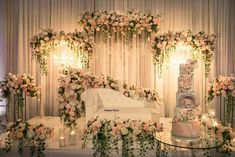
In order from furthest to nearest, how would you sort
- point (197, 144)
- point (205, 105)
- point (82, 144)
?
point (205, 105), point (82, 144), point (197, 144)

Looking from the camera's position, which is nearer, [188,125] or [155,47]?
[188,125]

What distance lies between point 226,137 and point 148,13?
401 centimetres

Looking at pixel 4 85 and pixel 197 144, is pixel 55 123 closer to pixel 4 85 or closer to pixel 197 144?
pixel 4 85

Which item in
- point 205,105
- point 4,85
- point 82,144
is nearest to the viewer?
point 82,144

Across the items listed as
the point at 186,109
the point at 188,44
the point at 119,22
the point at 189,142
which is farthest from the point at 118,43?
the point at 189,142

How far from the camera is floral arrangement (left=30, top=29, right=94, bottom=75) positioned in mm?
6988

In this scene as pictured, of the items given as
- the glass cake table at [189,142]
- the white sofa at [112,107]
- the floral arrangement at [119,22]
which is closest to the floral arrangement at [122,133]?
the glass cake table at [189,142]

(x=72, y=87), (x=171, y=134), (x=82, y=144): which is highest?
(x=72, y=87)

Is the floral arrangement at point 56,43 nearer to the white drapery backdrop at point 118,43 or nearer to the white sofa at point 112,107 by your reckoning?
the white drapery backdrop at point 118,43

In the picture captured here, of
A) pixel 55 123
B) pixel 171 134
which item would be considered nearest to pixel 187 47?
pixel 55 123

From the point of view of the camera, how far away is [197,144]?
3449 millimetres

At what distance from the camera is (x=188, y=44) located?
7.01m

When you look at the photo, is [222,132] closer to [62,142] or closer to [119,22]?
[62,142]

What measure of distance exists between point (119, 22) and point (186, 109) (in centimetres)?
378
